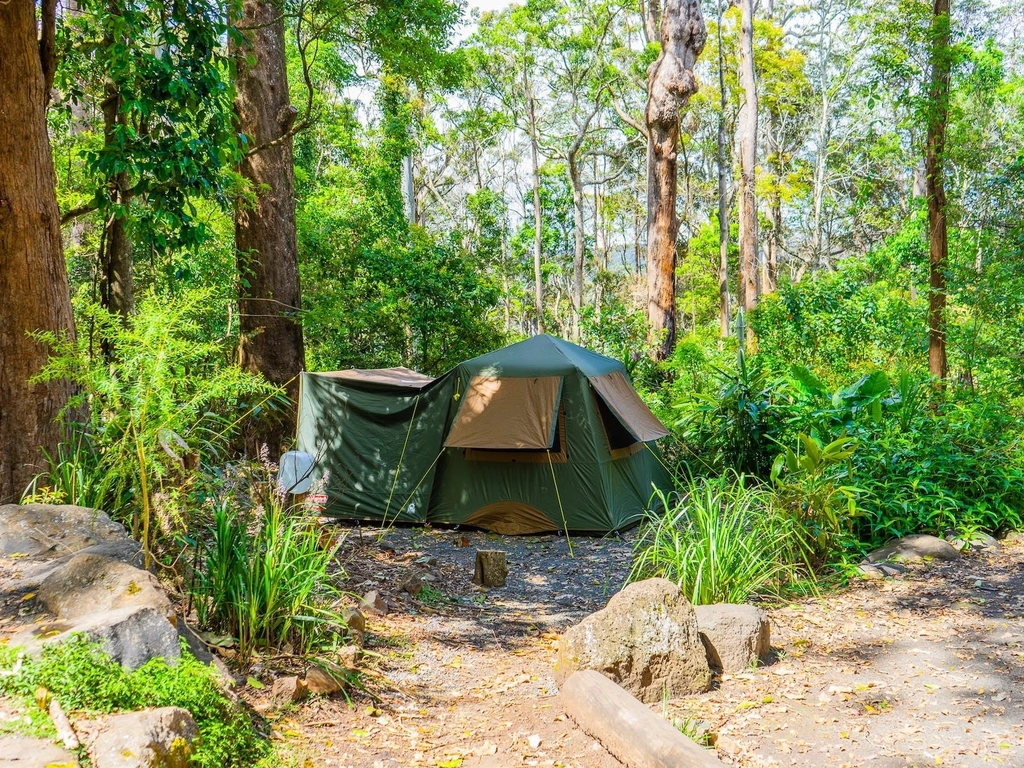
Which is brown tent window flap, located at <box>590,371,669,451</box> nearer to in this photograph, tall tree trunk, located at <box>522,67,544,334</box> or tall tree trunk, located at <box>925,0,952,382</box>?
tall tree trunk, located at <box>925,0,952,382</box>

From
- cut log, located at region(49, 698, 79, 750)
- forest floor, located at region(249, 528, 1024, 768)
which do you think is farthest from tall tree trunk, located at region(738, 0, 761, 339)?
cut log, located at region(49, 698, 79, 750)

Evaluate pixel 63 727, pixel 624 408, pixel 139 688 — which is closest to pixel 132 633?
pixel 139 688

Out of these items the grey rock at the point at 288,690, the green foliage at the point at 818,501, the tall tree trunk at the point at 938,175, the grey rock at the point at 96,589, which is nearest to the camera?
the grey rock at the point at 96,589

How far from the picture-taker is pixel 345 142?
667 inches

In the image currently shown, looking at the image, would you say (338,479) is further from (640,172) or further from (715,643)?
(640,172)

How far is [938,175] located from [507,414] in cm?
578

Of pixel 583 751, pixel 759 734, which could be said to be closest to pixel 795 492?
pixel 759 734

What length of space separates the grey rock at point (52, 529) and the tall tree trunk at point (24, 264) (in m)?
0.61

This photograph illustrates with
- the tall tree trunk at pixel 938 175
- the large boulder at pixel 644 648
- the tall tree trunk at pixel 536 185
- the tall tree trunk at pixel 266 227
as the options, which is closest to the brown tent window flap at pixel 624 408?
the tall tree trunk at pixel 266 227

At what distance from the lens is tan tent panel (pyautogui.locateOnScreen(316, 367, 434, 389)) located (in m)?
8.13

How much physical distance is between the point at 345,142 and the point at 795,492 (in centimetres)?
1385

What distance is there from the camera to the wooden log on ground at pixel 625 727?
2766mm

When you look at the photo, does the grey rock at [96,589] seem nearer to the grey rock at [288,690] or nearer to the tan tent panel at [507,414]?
the grey rock at [288,690]

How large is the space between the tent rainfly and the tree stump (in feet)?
5.55
